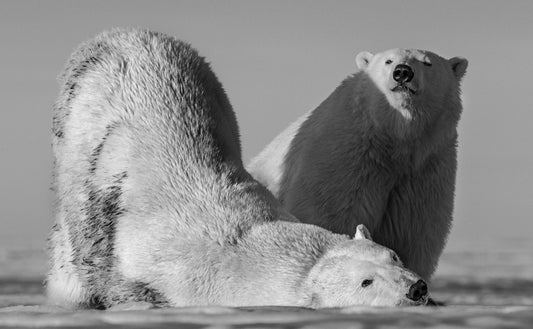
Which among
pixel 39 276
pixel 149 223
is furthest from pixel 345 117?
pixel 39 276

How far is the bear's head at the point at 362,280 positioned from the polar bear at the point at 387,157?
3.67 m

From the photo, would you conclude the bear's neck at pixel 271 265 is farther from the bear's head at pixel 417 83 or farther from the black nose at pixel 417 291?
the bear's head at pixel 417 83

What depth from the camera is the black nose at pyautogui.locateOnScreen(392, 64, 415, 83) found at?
8.72 m

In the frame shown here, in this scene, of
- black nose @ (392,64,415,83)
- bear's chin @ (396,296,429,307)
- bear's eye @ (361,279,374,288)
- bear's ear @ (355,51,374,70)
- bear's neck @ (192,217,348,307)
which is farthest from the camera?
bear's ear @ (355,51,374,70)

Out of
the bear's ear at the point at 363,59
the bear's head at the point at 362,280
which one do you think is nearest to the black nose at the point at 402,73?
the bear's ear at the point at 363,59

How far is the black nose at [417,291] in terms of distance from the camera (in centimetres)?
463

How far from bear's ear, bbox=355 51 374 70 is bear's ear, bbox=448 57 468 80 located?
74 cm

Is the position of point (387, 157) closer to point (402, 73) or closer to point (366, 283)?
point (402, 73)

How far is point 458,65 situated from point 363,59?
2.85 ft

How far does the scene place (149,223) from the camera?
5852 mm

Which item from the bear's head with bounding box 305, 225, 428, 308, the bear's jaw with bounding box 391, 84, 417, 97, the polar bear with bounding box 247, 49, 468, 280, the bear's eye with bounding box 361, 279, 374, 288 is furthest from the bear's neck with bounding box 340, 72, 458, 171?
the bear's eye with bounding box 361, 279, 374, 288

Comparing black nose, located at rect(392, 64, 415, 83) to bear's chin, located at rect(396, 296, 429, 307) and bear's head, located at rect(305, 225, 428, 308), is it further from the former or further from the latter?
bear's chin, located at rect(396, 296, 429, 307)

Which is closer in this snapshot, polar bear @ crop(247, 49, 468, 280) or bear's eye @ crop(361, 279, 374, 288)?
bear's eye @ crop(361, 279, 374, 288)

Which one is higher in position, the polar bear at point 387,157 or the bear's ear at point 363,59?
the bear's ear at point 363,59
